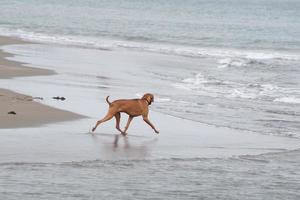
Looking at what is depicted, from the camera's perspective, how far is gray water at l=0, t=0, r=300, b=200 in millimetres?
10727

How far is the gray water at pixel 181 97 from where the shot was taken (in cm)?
1073

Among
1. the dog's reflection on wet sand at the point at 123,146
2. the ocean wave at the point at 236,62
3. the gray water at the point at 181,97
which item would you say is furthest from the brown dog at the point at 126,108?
the ocean wave at the point at 236,62

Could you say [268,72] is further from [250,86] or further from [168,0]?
[168,0]

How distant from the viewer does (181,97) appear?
19922 mm

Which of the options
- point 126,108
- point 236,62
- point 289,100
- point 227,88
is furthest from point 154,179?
point 236,62

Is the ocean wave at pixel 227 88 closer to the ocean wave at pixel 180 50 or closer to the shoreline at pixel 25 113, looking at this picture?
the shoreline at pixel 25 113

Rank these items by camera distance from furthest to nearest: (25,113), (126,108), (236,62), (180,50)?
(180,50) → (236,62) → (25,113) → (126,108)

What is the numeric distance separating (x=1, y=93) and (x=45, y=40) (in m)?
22.4

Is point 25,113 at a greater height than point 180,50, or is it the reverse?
point 25,113

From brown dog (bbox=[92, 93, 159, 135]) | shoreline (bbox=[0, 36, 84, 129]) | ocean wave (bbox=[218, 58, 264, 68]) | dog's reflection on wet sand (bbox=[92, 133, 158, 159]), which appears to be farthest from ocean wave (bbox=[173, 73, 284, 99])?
dog's reflection on wet sand (bbox=[92, 133, 158, 159])

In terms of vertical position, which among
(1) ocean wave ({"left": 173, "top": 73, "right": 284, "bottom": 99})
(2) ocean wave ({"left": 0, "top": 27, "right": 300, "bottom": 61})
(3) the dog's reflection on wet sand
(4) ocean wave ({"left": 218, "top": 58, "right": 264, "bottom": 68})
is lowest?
(2) ocean wave ({"left": 0, "top": 27, "right": 300, "bottom": 61})

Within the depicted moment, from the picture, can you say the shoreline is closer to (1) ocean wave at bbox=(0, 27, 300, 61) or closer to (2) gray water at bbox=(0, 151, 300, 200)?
(2) gray water at bbox=(0, 151, 300, 200)

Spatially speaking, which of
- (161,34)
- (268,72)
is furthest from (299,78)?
(161,34)

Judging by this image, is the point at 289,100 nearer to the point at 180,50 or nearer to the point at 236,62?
the point at 236,62
